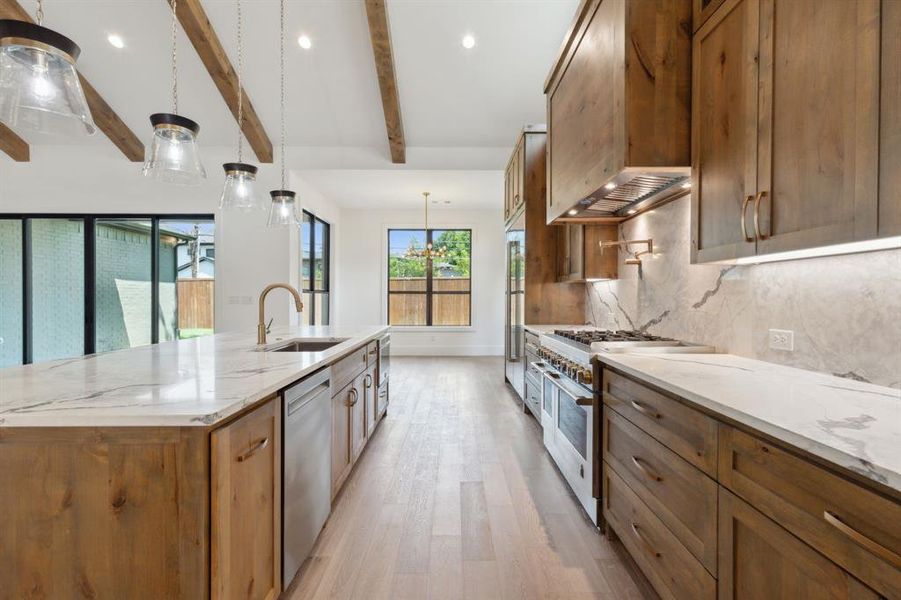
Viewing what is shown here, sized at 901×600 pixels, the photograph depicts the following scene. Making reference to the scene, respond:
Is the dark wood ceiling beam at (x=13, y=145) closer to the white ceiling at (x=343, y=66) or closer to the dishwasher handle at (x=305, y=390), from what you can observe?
the white ceiling at (x=343, y=66)

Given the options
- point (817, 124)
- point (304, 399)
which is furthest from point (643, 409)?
point (304, 399)

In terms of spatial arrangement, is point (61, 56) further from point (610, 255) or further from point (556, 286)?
point (556, 286)

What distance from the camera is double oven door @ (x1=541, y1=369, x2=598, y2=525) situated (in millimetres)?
2049

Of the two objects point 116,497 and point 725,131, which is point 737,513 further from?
point 116,497

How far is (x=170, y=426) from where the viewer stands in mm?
1022

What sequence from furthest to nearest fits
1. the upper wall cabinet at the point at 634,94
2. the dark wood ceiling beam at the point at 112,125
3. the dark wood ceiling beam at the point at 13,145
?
the dark wood ceiling beam at the point at 13,145
the dark wood ceiling beam at the point at 112,125
the upper wall cabinet at the point at 634,94

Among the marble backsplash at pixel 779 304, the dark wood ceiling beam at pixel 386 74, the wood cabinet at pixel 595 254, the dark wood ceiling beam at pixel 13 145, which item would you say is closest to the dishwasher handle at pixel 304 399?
the marble backsplash at pixel 779 304

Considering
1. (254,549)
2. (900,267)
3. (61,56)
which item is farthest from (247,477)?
(900,267)

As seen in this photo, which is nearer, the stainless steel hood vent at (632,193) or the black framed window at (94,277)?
the stainless steel hood vent at (632,193)

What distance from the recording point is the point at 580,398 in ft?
6.77

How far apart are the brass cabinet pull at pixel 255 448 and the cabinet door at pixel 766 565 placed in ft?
4.63

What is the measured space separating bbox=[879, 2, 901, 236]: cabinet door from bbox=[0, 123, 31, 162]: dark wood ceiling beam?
8076mm

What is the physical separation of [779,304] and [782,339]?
15cm

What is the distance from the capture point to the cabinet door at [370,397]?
2.90 m
